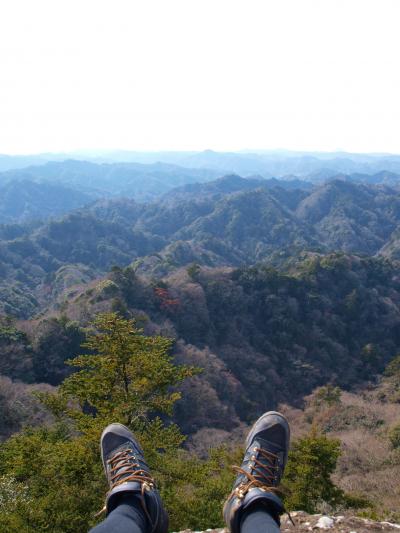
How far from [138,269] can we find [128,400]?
60383 mm

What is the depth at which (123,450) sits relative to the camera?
144 inches

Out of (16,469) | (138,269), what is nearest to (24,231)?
(138,269)

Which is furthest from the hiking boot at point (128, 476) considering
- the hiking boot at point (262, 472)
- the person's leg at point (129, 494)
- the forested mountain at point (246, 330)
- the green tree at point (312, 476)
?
the forested mountain at point (246, 330)

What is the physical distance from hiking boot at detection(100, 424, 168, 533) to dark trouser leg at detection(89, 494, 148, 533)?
0.04 meters

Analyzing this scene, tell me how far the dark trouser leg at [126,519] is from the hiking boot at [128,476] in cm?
4

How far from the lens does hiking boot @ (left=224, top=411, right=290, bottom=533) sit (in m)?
2.83

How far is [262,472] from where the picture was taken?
3.35 metres

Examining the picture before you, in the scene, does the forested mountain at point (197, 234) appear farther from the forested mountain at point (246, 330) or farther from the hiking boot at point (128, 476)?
the hiking boot at point (128, 476)

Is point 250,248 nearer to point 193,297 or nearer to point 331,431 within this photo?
point 193,297

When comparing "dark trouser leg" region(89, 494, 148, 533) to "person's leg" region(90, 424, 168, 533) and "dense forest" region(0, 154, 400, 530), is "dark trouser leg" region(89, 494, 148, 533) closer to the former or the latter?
"person's leg" region(90, 424, 168, 533)

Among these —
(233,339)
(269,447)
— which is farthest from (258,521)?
(233,339)

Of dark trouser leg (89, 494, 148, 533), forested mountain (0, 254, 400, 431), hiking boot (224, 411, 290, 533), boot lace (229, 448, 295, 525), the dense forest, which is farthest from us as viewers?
forested mountain (0, 254, 400, 431)

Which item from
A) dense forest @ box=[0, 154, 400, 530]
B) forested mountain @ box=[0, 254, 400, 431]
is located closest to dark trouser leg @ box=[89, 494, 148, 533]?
dense forest @ box=[0, 154, 400, 530]

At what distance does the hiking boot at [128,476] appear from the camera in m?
2.86
